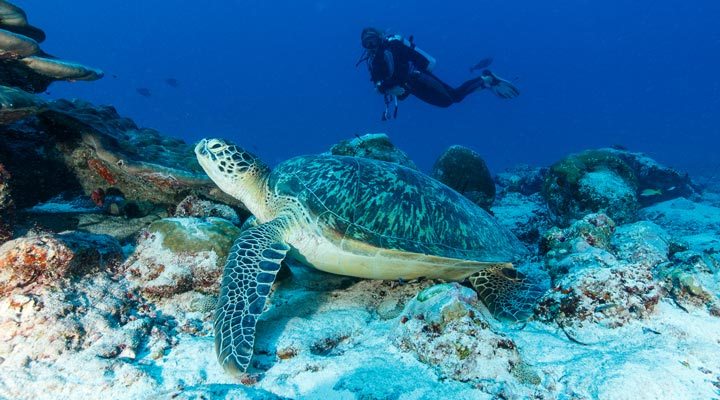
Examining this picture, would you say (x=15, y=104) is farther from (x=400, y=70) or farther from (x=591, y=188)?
(x=400, y=70)

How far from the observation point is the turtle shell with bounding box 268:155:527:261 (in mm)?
3521

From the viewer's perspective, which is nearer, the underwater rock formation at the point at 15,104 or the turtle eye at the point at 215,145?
the underwater rock formation at the point at 15,104

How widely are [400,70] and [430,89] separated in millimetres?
1261

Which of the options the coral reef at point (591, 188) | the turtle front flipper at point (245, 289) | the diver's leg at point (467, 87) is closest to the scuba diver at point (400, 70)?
the diver's leg at point (467, 87)

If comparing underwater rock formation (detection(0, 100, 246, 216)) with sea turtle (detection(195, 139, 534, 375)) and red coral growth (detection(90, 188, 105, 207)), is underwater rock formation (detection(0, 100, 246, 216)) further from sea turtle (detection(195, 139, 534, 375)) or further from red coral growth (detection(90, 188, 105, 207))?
sea turtle (detection(195, 139, 534, 375))

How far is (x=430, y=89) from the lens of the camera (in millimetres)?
11141

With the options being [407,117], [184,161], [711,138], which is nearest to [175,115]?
[407,117]

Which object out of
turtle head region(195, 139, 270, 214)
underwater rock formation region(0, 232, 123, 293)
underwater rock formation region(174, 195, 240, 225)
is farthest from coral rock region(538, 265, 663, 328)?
underwater rock formation region(0, 232, 123, 293)

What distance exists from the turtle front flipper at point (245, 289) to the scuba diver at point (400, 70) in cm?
747

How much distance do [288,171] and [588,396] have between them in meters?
3.57

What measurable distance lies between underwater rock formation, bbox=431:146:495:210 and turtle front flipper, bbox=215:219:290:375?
208 inches

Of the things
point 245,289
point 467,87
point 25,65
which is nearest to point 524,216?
point 467,87

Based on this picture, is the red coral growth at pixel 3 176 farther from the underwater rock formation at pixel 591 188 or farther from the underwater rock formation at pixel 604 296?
the underwater rock formation at pixel 591 188

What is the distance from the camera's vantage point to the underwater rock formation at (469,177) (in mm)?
7797
